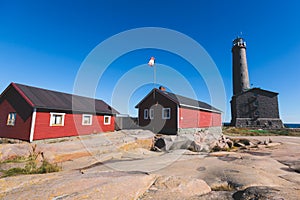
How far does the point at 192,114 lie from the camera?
20.5 metres

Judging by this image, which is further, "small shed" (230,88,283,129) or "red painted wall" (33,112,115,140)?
"small shed" (230,88,283,129)

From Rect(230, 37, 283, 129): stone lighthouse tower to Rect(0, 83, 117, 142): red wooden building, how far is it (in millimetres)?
35120

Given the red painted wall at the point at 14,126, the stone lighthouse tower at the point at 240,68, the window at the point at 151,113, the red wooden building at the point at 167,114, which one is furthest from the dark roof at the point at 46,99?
the stone lighthouse tower at the point at 240,68

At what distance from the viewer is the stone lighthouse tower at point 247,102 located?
34406 mm

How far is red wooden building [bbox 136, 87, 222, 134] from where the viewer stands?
18.0 m

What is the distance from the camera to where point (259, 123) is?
34844 mm

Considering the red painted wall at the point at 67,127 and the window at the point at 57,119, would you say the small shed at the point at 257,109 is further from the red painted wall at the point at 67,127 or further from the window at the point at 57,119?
the window at the point at 57,119

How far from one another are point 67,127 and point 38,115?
2.62m

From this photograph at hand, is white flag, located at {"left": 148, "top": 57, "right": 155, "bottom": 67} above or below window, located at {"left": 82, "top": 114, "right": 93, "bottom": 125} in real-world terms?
above

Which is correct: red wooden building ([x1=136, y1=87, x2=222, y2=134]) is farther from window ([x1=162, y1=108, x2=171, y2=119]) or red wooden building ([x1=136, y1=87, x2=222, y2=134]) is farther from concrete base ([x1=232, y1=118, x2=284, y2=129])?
concrete base ([x1=232, y1=118, x2=284, y2=129])

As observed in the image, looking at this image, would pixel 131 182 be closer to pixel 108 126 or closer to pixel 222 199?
pixel 222 199

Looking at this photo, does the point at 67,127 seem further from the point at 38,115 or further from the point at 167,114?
the point at 167,114

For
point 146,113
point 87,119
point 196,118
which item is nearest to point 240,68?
A: point 196,118

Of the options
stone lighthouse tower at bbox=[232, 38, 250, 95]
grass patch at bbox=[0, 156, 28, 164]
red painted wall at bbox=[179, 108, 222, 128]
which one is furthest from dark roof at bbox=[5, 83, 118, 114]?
stone lighthouse tower at bbox=[232, 38, 250, 95]
